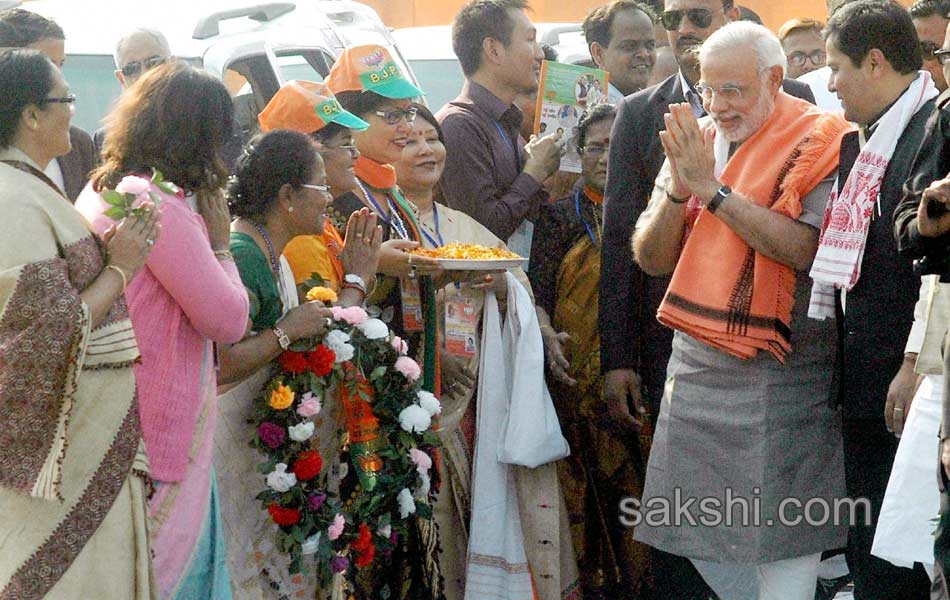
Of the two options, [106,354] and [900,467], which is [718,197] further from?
[106,354]

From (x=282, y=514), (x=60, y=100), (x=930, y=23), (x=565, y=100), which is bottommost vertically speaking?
(x=282, y=514)

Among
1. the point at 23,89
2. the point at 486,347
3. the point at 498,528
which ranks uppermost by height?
the point at 23,89

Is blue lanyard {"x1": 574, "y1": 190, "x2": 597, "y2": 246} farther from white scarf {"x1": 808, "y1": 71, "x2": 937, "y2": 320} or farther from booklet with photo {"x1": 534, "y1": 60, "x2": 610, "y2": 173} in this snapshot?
white scarf {"x1": 808, "y1": 71, "x2": 937, "y2": 320}

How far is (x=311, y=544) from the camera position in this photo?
14.4 ft

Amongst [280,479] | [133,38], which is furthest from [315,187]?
[133,38]

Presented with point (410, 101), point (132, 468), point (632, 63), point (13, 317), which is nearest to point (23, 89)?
point (13, 317)

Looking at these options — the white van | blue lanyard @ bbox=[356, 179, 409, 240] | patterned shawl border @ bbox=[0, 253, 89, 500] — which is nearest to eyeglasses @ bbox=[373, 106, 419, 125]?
blue lanyard @ bbox=[356, 179, 409, 240]

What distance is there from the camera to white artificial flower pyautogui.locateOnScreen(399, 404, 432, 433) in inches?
186

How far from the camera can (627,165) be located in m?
5.69

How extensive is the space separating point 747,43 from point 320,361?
182 centimetres

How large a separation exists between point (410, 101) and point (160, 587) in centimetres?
237

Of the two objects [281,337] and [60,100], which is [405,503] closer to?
[281,337]

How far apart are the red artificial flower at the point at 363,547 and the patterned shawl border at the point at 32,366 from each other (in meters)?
1.36

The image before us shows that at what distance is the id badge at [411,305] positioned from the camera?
526cm
